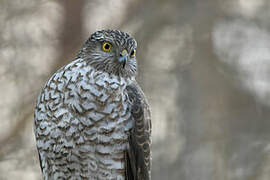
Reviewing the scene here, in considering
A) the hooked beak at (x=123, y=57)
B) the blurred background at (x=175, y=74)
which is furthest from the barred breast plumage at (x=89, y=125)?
the blurred background at (x=175, y=74)

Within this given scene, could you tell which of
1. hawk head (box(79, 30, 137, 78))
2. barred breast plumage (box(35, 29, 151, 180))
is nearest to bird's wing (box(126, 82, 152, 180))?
barred breast plumage (box(35, 29, 151, 180))

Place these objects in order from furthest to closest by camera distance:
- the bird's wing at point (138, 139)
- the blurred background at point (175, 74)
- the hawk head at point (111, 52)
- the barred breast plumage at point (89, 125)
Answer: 1. the blurred background at point (175, 74)
2. the hawk head at point (111, 52)
3. the bird's wing at point (138, 139)
4. the barred breast plumage at point (89, 125)

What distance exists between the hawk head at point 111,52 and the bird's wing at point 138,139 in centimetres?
21

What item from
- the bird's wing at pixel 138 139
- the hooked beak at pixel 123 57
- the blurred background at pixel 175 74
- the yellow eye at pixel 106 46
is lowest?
the bird's wing at pixel 138 139

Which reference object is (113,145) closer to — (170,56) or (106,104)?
(106,104)

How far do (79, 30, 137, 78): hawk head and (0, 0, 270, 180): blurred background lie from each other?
9.73 ft

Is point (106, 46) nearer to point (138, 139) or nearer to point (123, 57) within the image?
point (123, 57)

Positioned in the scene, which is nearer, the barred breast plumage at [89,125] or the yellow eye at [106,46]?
the barred breast plumage at [89,125]

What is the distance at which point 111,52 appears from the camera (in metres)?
4.73

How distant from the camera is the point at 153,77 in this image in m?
9.09

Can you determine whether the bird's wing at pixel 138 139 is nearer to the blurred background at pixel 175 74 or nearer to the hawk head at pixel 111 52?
the hawk head at pixel 111 52

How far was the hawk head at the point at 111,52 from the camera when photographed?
15.3 ft

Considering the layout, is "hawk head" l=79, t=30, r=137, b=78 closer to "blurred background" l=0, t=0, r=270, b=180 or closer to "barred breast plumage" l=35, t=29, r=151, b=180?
"barred breast plumage" l=35, t=29, r=151, b=180

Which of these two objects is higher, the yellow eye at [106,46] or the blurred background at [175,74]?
the blurred background at [175,74]
